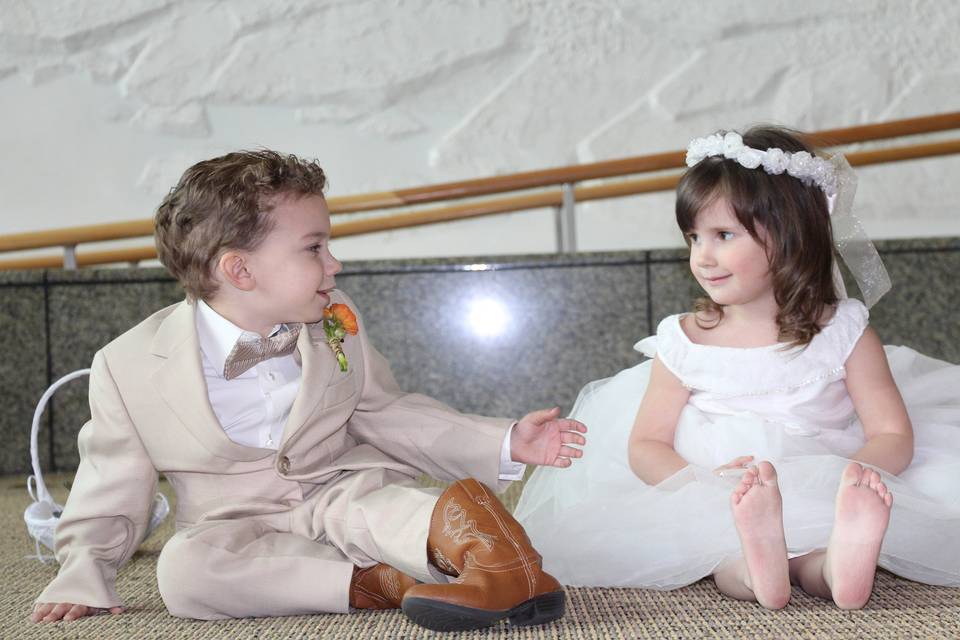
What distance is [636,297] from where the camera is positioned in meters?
2.65

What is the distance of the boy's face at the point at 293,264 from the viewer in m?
1.42

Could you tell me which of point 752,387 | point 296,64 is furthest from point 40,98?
point 752,387

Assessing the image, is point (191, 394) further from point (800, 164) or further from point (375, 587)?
point (800, 164)

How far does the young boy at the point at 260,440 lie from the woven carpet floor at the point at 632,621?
1.6 inches

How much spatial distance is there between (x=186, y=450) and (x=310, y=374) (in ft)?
0.66

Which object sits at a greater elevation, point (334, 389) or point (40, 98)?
point (40, 98)

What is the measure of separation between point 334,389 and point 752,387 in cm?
66

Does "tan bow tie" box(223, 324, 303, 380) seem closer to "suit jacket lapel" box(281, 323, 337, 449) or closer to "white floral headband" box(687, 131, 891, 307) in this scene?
"suit jacket lapel" box(281, 323, 337, 449)

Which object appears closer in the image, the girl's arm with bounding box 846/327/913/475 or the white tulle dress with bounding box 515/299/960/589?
the white tulle dress with bounding box 515/299/960/589

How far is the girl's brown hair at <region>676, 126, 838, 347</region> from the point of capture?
5.10 ft

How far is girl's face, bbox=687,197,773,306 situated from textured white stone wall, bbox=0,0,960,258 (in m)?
2.84

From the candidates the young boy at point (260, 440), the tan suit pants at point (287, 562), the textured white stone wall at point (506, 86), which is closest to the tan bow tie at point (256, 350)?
the young boy at point (260, 440)

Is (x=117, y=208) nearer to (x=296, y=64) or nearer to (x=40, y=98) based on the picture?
(x=40, y=98)

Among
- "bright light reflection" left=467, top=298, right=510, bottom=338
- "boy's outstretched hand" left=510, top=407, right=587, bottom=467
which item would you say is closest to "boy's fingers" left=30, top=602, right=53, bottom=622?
"boy's outstretched hand" left=510, top=407, right=587, bottom=467
